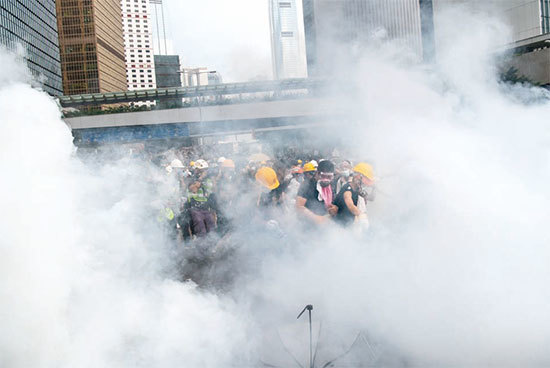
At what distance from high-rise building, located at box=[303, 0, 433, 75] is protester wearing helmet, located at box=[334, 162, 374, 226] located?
1.54 meters

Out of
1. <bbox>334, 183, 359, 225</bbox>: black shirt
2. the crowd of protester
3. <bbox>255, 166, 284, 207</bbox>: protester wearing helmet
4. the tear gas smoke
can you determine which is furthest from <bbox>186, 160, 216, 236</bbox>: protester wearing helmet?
<bbox>334, 183, 359, 225</bbox>: black shirt

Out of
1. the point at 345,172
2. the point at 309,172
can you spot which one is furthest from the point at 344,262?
the point at 345,172

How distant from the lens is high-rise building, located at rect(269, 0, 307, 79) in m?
6.04

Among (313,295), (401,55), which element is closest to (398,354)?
(313,295)

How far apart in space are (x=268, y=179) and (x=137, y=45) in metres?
173

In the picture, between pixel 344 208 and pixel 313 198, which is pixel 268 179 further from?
pixel 344 208

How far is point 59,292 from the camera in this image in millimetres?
3139

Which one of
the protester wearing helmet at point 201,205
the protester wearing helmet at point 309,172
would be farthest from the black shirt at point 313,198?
the protester wearing helmet at point 201,205

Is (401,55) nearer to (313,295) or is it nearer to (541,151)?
(541,151)

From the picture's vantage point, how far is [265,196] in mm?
6895

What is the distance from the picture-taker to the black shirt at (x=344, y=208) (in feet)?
19.1

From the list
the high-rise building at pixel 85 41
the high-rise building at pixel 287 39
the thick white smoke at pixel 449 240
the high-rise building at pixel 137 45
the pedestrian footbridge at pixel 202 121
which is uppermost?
the high-rise building at pixel 137 45

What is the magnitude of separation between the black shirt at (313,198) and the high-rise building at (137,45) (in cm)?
16536

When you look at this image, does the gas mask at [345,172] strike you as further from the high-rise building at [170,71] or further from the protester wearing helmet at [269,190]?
the high-rise building at [170,71]
